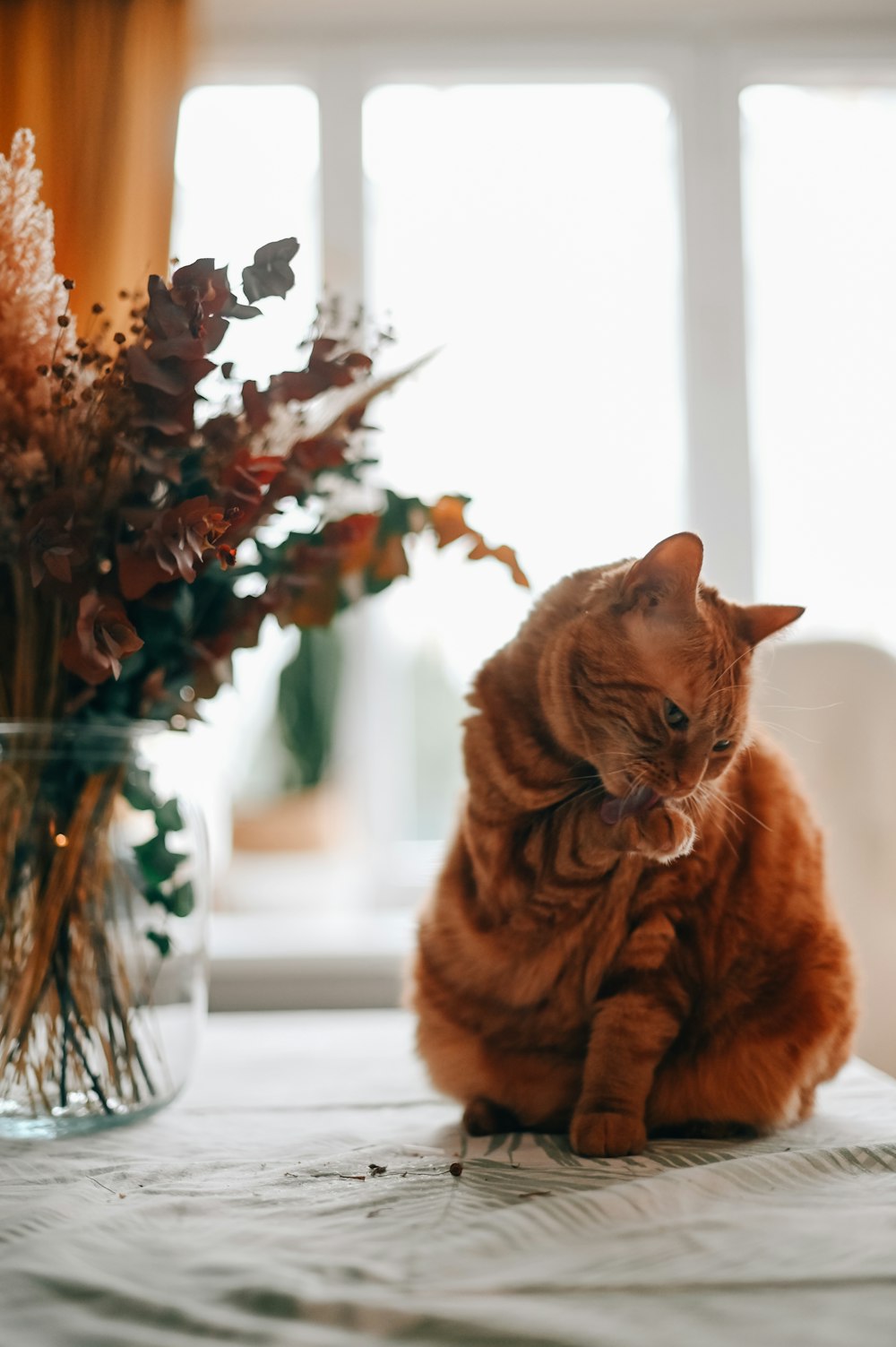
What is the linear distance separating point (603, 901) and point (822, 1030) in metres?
0.21

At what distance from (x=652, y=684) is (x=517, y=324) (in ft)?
6.30

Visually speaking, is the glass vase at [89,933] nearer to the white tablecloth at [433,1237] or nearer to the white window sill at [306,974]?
the white tablecloth at [433,1237]

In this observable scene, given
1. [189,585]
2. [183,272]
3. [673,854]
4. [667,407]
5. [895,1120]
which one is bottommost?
[895,1120]

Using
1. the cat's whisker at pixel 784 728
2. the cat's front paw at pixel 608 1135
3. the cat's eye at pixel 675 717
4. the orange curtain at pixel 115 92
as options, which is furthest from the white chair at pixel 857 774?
the orange curtain at pixel 115 92

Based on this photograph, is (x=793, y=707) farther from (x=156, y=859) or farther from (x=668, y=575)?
(x=156, y=859)

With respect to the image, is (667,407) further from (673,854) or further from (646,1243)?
(646,1243)

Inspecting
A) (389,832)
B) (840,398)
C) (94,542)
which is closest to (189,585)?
(94,542)

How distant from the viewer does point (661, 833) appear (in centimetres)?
82

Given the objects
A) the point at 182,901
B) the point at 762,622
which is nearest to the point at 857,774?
the point at 762,622

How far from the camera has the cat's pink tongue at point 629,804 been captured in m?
0.85

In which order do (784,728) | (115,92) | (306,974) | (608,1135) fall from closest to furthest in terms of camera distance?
(608,1135) → (784,728) → (306,974) → (115,92)

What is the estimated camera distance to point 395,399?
2.57 metres

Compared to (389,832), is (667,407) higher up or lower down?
higher up

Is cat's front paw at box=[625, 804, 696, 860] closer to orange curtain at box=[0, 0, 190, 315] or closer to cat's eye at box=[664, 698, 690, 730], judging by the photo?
cat's eye at box=[664, 698, 690, 730]
